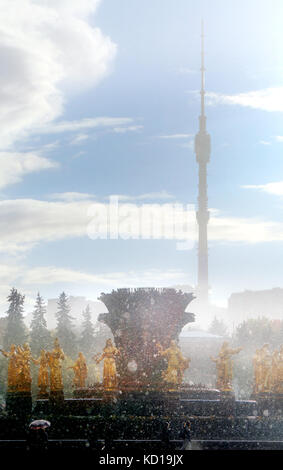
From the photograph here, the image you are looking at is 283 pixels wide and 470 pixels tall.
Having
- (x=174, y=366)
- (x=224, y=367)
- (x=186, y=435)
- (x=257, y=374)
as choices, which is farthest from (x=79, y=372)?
(x=186, y=435)

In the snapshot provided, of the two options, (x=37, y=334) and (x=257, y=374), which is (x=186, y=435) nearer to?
(x=257, y=374)

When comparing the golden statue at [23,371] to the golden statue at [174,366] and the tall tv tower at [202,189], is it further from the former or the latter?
the tall tv tower at [202,189]

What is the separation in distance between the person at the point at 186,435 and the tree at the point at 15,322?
37.3m

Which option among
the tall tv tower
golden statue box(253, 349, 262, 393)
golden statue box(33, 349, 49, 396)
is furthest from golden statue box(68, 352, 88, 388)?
the tall tv tower

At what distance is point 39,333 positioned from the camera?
54.0 meters

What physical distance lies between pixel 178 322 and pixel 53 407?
7.11 meters

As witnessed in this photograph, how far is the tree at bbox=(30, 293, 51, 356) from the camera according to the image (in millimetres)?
51156

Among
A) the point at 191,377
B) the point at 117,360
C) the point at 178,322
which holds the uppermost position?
the point at 178,322

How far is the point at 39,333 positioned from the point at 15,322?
2.74 meters

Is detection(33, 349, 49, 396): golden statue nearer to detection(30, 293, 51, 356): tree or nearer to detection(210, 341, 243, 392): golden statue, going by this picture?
detection(210, 341, 243, 392): golden statue

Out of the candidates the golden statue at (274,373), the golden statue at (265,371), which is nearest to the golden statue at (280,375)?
the golden statue at (274,373)

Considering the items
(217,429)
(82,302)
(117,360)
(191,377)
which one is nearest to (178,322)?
(117,360)
